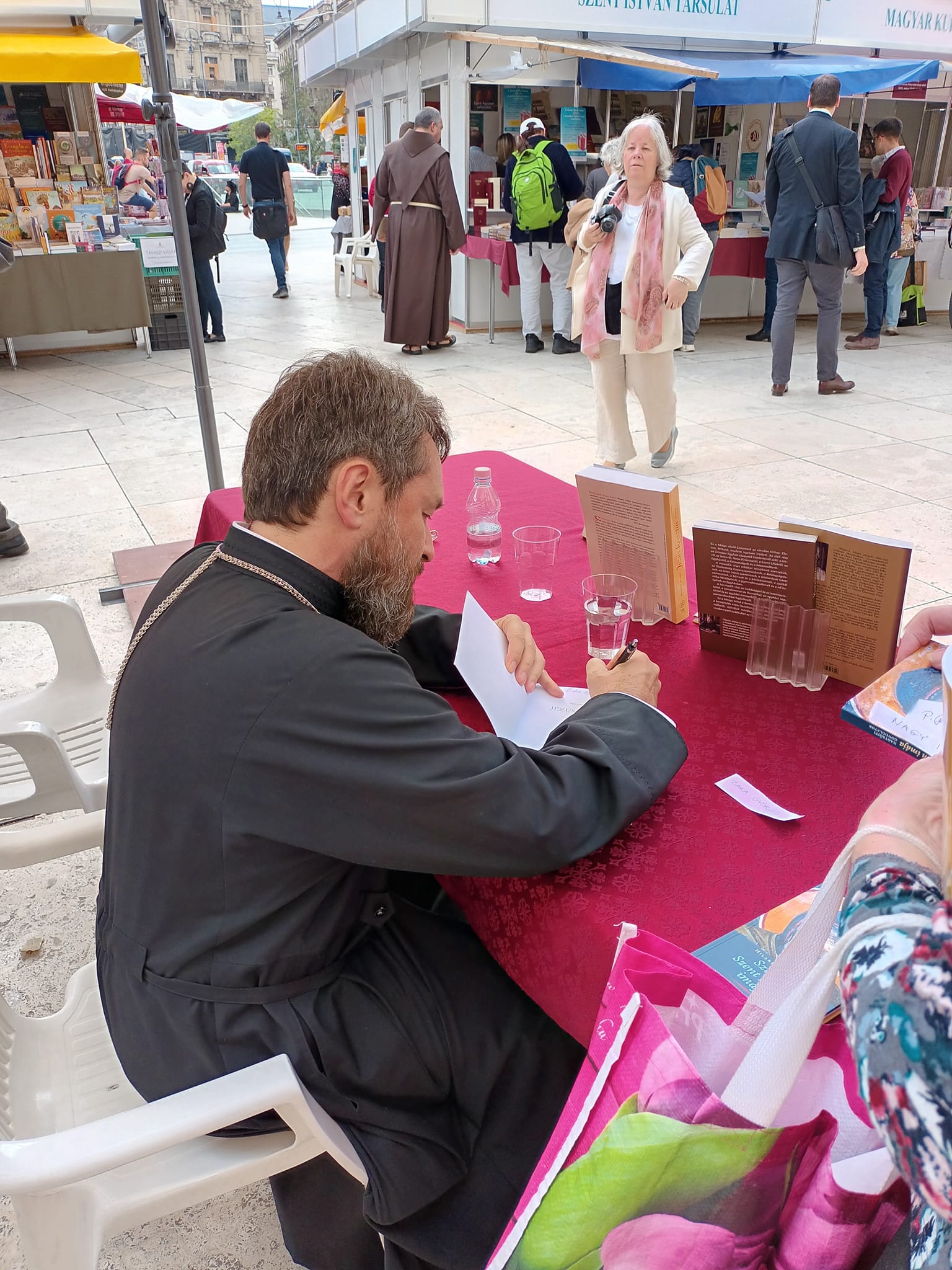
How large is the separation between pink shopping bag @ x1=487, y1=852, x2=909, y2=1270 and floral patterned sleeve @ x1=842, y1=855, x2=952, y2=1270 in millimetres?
102

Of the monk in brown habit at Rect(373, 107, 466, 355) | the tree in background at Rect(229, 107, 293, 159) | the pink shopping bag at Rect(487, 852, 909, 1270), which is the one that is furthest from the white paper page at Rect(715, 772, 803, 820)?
the tree in background at Rect(229, 107, 293, 159)

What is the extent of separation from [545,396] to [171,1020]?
21.6ft

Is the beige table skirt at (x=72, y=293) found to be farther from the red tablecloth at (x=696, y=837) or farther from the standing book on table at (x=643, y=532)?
the red tablecloth at (x=696, y=837)

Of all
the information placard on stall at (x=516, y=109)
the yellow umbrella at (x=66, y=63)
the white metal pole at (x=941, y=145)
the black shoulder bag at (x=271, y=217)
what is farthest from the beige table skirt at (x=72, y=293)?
the white metal pole at (x=941, y=145)

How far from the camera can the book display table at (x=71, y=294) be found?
8109 mm

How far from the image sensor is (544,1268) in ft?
3.05

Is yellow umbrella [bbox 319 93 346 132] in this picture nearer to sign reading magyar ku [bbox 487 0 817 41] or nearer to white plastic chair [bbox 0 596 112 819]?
sign reading magyar ku [bbox 487 0 817 41]

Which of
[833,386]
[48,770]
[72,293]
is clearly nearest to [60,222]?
[72,293]

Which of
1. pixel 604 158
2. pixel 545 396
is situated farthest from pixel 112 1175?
pixel 545 396

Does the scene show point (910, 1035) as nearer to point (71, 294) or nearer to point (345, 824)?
point (345, 824)

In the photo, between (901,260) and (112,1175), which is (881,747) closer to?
(112,1175)

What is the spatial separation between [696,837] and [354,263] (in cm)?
1255

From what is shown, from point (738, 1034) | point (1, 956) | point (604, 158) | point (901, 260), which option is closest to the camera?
point (738, 1034)

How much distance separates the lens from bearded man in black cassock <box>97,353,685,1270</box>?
107cm
